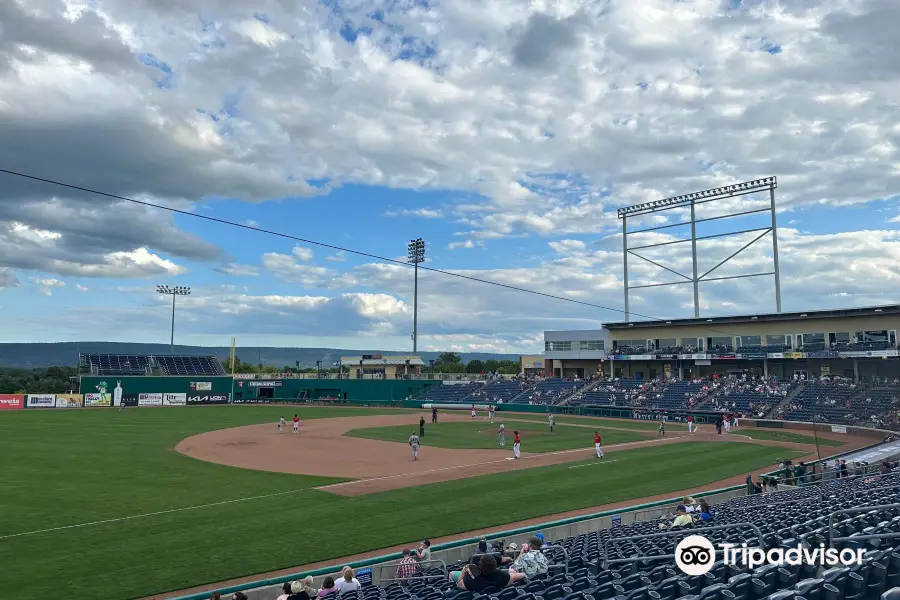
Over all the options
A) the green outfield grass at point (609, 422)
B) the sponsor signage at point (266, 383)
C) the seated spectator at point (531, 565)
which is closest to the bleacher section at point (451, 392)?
the green outfield grass at point (609, 422)

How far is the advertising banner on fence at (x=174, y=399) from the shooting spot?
69.0 metres

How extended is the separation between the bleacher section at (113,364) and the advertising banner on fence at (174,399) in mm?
7145

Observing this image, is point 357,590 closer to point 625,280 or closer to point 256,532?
point 256,532

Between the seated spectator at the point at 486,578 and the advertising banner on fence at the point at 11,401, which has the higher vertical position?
the seated spectator at the point at 486,578

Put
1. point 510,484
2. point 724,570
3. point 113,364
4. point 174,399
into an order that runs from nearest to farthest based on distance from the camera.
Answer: point 724,570
point 510,484
point 174,399
point 113,364

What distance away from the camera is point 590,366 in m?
74.2

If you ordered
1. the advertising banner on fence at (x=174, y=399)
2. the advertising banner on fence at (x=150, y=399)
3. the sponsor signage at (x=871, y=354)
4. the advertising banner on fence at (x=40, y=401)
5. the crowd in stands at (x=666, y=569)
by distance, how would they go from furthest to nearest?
1. the advertising banner on fence at (x=174, y=399)
2. the advertising banner on fence at (x=150, y=399)
3. the advertising banner on fence at (x=40, y=401)
4. the sponsor signage at (x=871, y=354)
5. the crowd in stands at (x=666, y=569)

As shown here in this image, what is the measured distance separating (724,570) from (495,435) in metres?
33.5

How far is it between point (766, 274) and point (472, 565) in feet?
179

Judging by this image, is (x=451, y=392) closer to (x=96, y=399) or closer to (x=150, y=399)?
(x=150, y=399)

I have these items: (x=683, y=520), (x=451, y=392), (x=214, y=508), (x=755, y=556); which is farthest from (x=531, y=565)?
(x=451, y=392)

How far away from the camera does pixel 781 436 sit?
3922cm

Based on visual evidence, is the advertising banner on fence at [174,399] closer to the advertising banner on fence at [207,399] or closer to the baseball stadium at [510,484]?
the advertising banner on fence at [207,399]

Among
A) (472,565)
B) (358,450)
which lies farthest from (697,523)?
(358,450)
